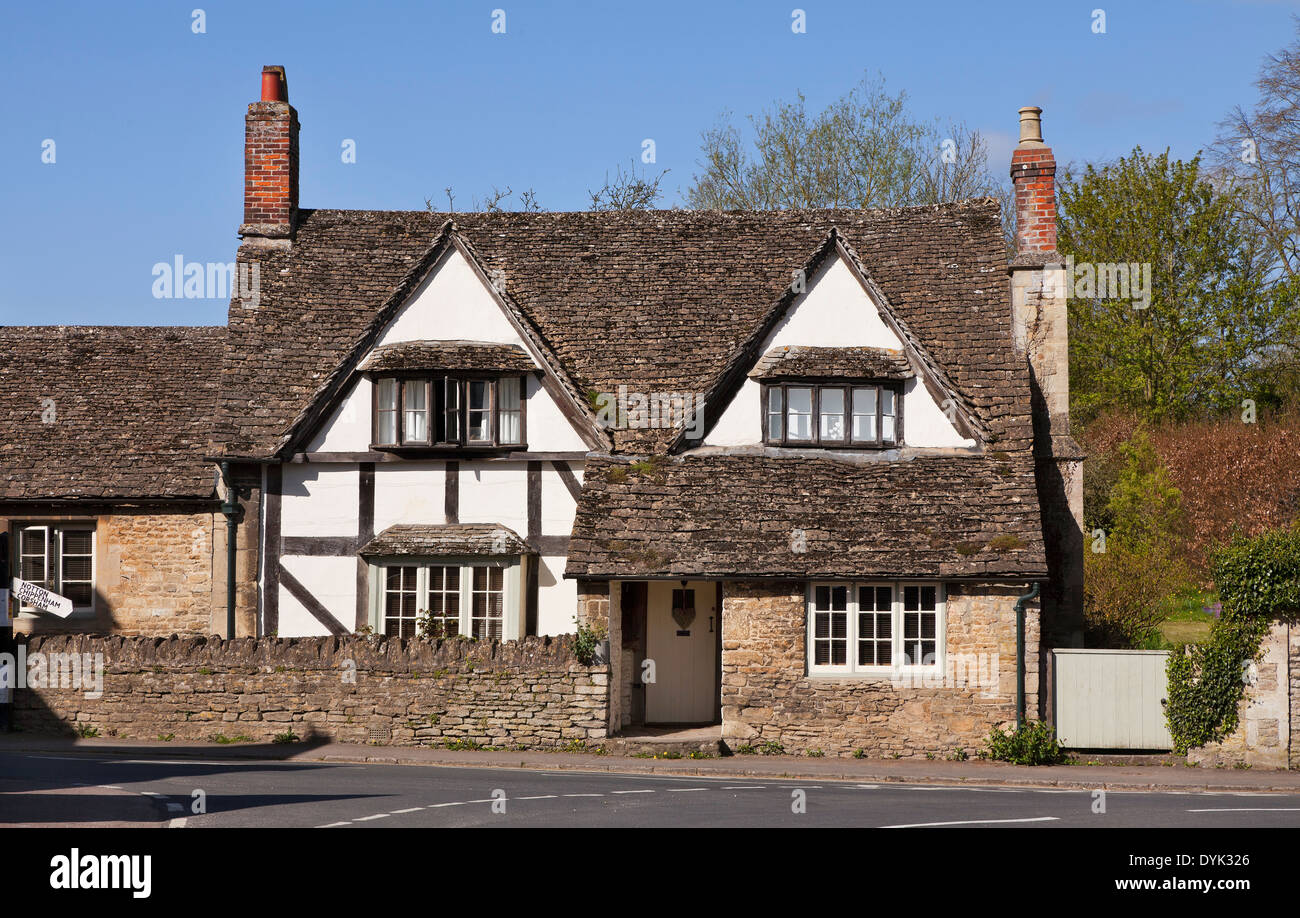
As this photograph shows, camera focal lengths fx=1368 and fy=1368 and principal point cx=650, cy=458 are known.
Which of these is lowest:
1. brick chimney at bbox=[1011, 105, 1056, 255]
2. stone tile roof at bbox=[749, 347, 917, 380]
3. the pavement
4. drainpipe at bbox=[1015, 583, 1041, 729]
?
the pavement

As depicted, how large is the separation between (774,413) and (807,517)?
243 centimetres

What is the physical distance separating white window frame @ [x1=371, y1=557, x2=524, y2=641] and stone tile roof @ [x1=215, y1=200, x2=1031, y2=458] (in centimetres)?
261

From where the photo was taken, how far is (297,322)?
23.8 meters

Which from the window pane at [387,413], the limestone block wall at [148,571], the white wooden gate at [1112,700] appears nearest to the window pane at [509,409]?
the window pane at [387,413]

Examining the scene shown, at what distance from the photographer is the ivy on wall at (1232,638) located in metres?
18.2

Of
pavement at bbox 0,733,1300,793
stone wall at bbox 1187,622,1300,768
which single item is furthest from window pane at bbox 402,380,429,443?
stone wall at bbox 1187,622,1300,768

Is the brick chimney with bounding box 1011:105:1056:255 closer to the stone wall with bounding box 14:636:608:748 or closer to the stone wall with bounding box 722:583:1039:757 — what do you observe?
the stone wall with bounding box 722:583:1039:757

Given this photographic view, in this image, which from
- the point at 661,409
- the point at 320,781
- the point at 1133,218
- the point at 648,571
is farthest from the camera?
the point at 1133,218

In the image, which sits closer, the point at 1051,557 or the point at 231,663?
the point at 231,663

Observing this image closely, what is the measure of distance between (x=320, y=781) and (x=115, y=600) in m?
10.4

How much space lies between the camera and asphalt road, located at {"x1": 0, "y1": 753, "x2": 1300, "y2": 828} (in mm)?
12734

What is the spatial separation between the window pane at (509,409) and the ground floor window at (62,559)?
→ 26.2ft

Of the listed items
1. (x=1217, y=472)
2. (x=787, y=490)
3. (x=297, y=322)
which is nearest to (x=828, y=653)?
(x=787, y=490)

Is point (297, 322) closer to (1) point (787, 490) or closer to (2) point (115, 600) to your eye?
(2) point (115, 600)
